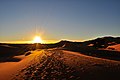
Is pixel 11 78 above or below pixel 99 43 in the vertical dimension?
below

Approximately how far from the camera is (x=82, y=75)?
941 cm

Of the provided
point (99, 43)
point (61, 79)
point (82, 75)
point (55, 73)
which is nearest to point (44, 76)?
point (55, 73)

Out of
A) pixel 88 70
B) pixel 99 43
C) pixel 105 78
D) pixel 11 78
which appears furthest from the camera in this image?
pixel 99 43

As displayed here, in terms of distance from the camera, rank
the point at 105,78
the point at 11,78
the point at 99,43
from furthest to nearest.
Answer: the point at 99,43 → the point at 11,78 → the point at 105,78

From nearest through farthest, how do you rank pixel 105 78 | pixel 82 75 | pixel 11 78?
pixel 105 78 < pixel 82 75 < pixel 11 78

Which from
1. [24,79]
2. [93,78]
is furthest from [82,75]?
[24,79]

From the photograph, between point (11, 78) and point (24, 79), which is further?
point (11, 78)

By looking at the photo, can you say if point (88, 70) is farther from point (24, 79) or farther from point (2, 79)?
point (2, 79)

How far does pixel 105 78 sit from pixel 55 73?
2.71 m

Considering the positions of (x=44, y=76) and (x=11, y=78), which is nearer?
(x=44, y=76)

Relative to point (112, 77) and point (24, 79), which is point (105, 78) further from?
point (24, 79)

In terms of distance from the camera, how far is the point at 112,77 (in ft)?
29.1

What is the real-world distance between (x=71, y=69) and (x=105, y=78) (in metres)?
2.33

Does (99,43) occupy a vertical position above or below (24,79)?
above
